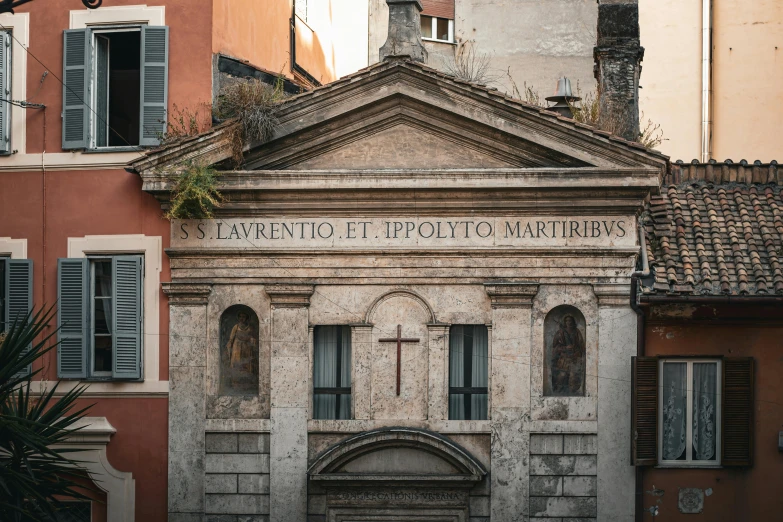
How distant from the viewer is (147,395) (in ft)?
54.3

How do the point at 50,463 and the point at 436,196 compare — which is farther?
the point at 436,196

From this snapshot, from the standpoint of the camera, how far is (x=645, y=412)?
15742 millimetres

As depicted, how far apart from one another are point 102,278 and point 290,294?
8.21 ft

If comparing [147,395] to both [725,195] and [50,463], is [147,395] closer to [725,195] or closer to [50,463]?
[50,463]

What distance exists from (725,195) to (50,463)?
9148 millimetres

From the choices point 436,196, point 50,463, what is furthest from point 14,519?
point 436,196

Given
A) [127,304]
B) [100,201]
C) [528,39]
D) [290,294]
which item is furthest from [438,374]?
[528,39]

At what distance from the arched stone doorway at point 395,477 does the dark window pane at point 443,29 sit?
1271 cm

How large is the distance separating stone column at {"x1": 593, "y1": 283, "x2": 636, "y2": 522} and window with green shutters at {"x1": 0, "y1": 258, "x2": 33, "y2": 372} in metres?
7.18

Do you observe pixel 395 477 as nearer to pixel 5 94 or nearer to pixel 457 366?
pixel 457 366

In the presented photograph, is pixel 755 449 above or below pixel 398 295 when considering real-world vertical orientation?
below

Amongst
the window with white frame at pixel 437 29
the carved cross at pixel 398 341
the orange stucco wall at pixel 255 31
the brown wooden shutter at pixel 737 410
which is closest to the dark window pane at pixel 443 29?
the window with white frame at pixel 437 29

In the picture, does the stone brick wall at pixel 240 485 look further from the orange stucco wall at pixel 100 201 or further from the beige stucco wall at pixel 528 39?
the beige stucco wall at pixel 528 39

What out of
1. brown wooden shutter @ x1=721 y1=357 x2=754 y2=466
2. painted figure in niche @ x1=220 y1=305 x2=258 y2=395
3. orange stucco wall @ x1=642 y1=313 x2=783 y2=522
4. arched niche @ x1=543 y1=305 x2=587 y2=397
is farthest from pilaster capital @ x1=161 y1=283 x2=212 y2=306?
brown wooden shutter @ x1=721 y1=357 x2=754 y2=466
